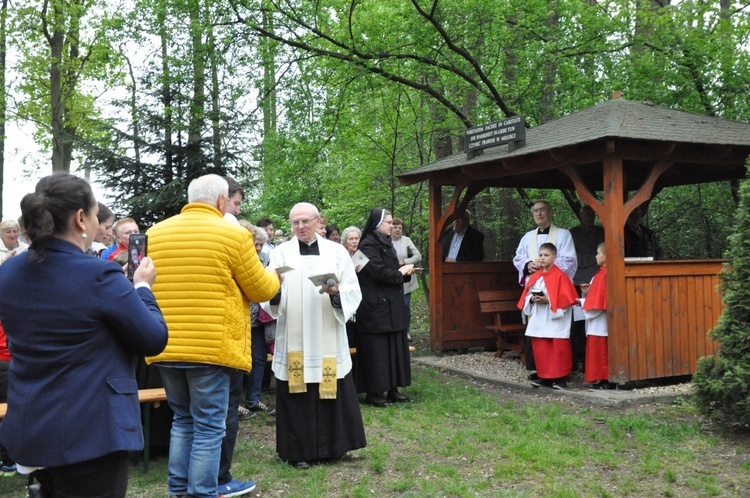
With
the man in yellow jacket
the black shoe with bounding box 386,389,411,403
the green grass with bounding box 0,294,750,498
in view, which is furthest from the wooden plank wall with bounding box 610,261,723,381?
the man in yellow jacket

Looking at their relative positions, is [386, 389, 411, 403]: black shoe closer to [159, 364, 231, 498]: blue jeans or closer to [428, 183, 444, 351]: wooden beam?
[428, 183, 444, 351]: wooden beam

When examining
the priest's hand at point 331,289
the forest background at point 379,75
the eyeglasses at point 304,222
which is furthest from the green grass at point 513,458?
the forest background at point 379,75

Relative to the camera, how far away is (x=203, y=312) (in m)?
4.45

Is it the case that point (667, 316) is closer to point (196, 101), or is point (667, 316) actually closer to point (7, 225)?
point (7, 225)

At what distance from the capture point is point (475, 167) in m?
10.7

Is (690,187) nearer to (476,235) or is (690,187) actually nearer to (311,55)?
(476,235)

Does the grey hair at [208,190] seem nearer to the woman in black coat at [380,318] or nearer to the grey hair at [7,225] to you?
the grey hair at [7,225]

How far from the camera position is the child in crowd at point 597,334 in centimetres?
877

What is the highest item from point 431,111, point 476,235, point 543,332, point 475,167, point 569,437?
point 431,111

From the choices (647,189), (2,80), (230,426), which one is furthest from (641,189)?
(2,80)

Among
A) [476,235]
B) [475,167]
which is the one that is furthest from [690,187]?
[475,167]

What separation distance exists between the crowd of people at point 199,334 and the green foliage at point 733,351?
1.96 m

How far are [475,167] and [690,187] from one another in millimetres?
6606

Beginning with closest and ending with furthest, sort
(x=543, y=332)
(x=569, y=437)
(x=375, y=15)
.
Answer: (x=569, y=437) < (x=543, y=332) < (x=375, y=15)
